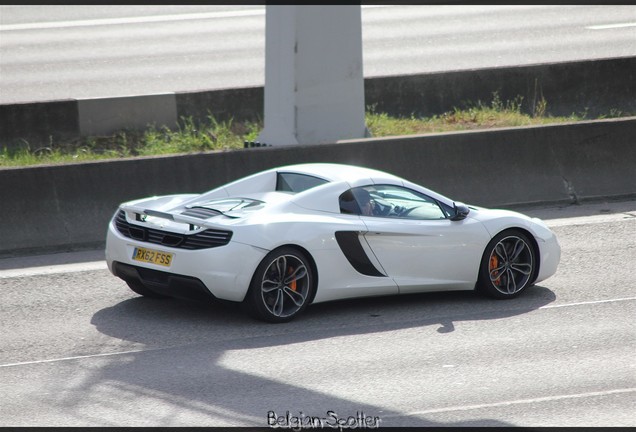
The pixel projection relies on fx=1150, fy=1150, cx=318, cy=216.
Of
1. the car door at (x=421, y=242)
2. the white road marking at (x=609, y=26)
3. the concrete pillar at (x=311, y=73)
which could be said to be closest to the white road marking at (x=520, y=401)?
the car door at (x=421, y=242)

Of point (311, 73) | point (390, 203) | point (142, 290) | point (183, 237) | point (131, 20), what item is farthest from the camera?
point (131, 20)

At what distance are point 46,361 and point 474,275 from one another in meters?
4.18

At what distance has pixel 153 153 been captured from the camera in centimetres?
1603

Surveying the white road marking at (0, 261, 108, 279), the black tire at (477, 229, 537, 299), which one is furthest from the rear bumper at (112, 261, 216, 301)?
the black tire at (477, 229, 537, 299)

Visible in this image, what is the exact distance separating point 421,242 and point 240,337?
2088mm

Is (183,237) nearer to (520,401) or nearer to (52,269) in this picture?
(52,269)

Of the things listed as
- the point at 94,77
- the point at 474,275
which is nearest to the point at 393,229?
the point at 474,275

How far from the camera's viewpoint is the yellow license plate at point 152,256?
32.4 ft

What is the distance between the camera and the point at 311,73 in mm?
15766

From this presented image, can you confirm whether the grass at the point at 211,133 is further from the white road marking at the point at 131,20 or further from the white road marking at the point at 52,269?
the white road marking at the point at 131,20

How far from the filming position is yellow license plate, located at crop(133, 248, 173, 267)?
988cm

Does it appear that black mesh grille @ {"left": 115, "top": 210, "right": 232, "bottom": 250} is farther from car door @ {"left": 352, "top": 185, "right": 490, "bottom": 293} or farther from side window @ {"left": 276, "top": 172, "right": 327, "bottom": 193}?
car door @ {"left": 352, "top": 185, "right": 490, "bottom": 293}

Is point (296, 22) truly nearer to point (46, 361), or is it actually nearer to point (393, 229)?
point (393, 229)

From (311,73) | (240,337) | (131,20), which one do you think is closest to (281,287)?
(240,337)
